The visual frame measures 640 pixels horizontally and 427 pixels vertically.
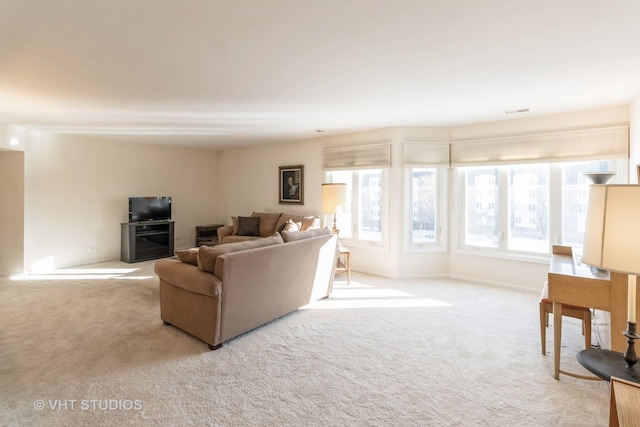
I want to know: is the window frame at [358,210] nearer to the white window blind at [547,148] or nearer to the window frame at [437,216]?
the window frame at [437,216]

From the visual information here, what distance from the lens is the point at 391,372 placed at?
2348 millimetres

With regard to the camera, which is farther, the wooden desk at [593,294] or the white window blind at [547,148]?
the white window blind at [547,148]

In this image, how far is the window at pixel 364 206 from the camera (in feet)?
17.0

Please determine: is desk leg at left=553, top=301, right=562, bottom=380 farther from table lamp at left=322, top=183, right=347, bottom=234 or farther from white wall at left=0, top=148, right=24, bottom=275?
white wall at left=0, top=148, right=24, bottom=275

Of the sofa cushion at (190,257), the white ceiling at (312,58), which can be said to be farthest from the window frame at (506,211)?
the sofa cushion at (190,257)

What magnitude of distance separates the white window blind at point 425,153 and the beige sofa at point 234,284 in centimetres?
231

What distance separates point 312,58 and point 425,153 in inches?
118

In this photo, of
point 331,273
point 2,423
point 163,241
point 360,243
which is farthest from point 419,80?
point 163,241

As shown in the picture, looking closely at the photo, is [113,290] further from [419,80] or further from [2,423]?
[419,80]

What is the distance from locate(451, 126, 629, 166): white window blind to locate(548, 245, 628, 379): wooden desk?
2186 mm

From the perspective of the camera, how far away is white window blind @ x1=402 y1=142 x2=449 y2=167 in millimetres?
4867

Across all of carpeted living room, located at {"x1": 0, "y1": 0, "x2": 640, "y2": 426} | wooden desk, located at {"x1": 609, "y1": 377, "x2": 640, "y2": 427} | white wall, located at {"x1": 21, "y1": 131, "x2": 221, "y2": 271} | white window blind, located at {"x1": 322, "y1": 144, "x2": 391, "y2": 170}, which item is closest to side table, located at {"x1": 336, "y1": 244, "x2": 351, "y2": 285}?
carpeted living room, located at {"x1": 0, "y1": 0, "x2": 640, "y2": 426}

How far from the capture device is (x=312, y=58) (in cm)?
243

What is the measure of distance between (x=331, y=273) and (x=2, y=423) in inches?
118
